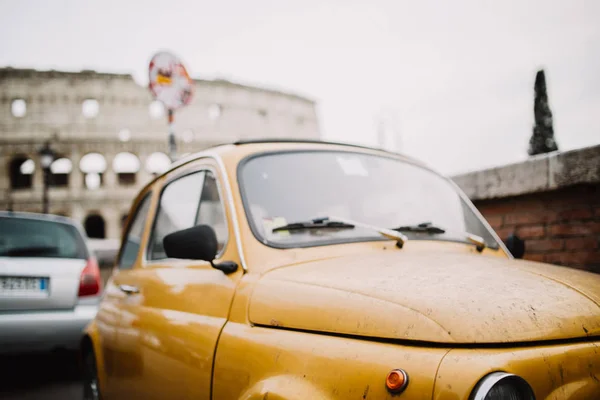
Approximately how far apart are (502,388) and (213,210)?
1.52 metres

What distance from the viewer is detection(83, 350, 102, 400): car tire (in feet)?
10.5

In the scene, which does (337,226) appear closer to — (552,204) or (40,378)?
(552,204)

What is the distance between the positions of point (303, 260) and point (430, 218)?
0.93 metres

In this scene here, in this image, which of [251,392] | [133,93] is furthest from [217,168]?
[133,93]

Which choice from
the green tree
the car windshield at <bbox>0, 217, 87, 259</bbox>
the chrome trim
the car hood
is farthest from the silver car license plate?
the green tree

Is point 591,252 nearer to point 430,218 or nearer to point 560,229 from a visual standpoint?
point 560,229

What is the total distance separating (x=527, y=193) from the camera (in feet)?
14.6

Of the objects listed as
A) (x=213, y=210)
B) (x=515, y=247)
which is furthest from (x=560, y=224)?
(x=213, y=210)

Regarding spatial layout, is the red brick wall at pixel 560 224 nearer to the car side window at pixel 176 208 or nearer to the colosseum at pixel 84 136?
the car side window at pixel 176 208

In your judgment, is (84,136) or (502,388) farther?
(84,136)

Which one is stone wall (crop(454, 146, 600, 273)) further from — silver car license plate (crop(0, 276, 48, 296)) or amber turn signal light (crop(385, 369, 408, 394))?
silver car license plate (crop(0, 276, 48, 296))

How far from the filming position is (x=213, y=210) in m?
2.39

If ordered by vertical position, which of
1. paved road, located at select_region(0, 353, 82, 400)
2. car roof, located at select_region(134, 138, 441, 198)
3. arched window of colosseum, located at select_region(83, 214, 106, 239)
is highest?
car roof, located at select_region(134, 138, 441, 198)

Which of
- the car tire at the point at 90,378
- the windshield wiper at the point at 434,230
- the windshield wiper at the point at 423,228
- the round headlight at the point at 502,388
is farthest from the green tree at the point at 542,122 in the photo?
the round headlight at the point at 502,388
